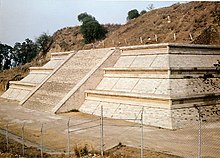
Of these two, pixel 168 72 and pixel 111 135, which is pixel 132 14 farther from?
pixel 111 135

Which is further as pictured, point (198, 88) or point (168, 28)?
point (168, 28)

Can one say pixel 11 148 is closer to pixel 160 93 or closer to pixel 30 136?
pixel 30 136

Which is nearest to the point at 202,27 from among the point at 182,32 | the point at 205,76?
the point at 182,32

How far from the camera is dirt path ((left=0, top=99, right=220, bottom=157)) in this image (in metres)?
11.5

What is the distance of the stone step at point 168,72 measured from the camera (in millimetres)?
17078

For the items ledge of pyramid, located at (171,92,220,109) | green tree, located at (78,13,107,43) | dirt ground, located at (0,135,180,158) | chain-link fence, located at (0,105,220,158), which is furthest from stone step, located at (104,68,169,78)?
green tree, located at (78,13,107,43)

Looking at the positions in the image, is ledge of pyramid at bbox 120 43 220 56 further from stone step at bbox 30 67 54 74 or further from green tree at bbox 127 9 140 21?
green tree at bbox 127 9 140 21

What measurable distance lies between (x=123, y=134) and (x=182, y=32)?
58.1ft

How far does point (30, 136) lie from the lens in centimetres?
1405

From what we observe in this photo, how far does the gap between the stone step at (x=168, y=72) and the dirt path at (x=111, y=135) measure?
3.29 m

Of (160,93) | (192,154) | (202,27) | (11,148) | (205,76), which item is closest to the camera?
(192,154)

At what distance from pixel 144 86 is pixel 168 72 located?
5.75ft

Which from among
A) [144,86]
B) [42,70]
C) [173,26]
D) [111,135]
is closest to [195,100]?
[144,86]

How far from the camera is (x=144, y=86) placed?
59.3 feet
